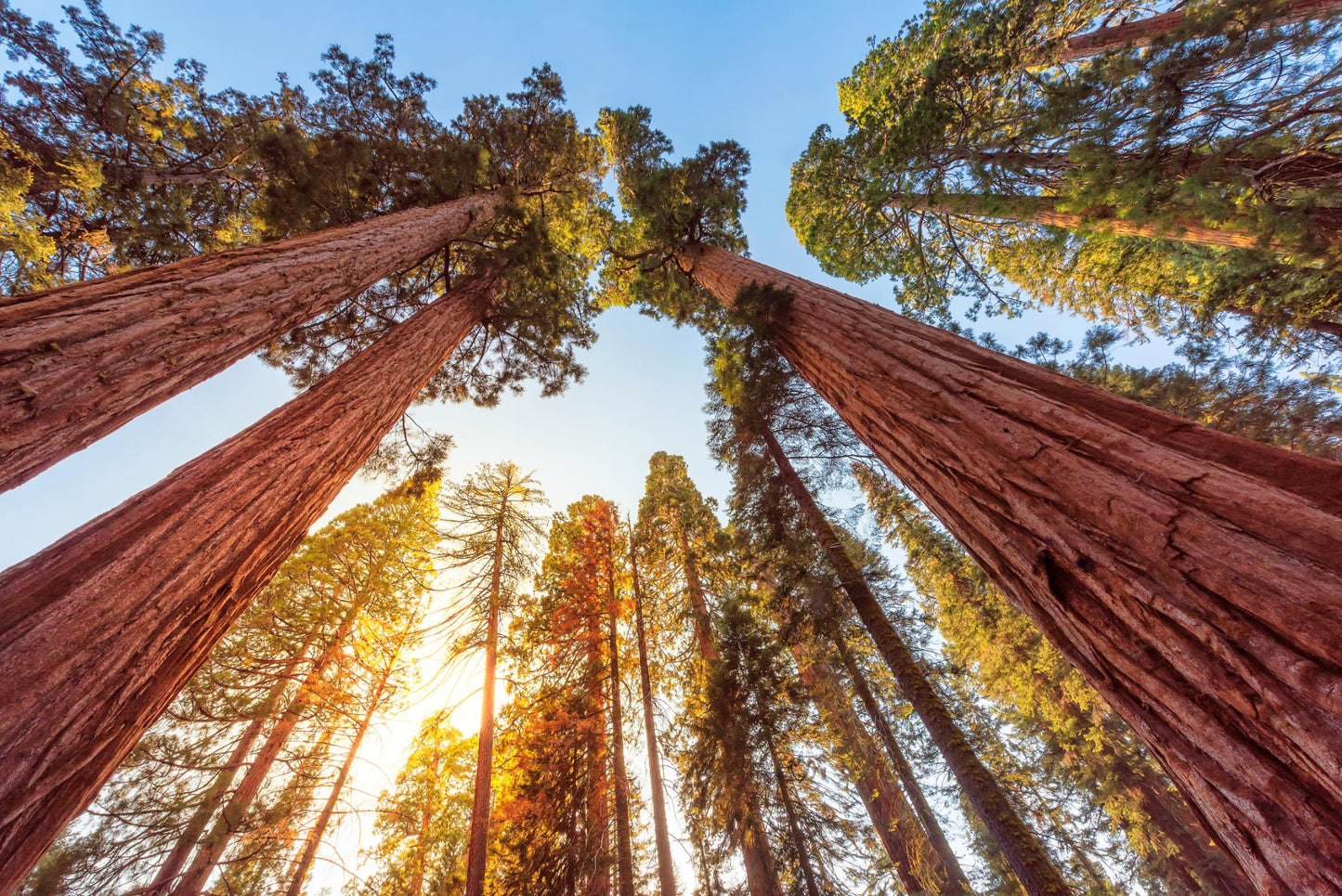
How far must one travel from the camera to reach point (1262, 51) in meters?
4.13

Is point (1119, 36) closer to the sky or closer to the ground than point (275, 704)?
closer to the sky

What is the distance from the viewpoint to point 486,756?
7.53 m

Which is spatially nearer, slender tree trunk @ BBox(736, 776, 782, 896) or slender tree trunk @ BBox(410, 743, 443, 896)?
slender tree trunk @ BBox(736, 776, 782, 896)

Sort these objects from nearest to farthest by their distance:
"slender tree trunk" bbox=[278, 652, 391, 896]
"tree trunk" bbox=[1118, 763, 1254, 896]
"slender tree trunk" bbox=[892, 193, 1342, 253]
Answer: "slender tree trunk" bbox=[892, 193, 1342, 253]
"slender tree trunk" bbox=[278, 652, 391, 896]
"tree trunk" bbox=[1118, 763, 1254, 896]

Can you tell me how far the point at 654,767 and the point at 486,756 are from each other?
9.70 ft

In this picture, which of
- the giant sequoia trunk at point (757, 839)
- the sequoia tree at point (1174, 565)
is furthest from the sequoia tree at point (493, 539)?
the sequoia tree at point (1174, 565)

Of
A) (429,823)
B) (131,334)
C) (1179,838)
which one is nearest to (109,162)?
(131,334)

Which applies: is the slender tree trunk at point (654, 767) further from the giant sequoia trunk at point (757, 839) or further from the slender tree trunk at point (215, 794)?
the slender tree trunk at point (215, 794)

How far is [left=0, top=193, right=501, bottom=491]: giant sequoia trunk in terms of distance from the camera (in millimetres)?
1736

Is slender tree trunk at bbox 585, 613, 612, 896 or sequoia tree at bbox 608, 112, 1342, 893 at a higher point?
slender tree trunk at bbox 585, 613, 612, 896

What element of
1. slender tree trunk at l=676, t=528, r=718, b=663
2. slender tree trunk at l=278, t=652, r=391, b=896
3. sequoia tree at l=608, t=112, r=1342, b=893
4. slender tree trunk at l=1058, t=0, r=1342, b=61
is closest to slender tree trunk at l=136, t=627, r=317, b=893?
slender tree trunk at l=278, t=652, r=391, b=896

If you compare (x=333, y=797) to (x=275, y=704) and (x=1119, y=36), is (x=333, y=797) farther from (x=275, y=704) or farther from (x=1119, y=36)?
(x=1119, y=36)

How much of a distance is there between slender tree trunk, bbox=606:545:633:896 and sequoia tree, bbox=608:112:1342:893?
7.26 meters

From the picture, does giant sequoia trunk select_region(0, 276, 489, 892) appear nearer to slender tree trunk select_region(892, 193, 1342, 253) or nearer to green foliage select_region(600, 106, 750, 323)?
green foliage select_region(600, 106, 750, 323)
